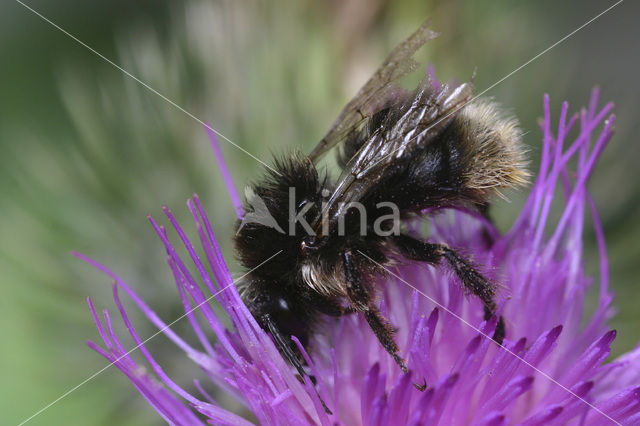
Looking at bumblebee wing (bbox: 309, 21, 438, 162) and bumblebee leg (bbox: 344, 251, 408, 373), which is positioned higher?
bumblebee wing (bbox: 309, 21, 438, 162)

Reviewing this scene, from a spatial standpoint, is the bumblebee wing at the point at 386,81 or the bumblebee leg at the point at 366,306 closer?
the bumblebee leg at the point at 366,306

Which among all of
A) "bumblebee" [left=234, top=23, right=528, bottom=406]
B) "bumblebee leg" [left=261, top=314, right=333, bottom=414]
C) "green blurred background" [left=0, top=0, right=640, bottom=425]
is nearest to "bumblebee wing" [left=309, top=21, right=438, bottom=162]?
"bumblebee" [left=234, top=23, right=528, bottom=406]

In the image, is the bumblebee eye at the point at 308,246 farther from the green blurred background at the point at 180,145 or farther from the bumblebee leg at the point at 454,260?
the green blurred background at the point at 180,145

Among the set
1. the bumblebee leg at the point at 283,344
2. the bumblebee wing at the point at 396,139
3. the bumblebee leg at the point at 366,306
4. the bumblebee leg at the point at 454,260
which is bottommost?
the bumblebee leg at the point at 283,344

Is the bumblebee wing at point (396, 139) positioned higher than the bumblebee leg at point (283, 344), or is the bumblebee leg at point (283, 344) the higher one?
the bumblebee wing at point (396, 139)

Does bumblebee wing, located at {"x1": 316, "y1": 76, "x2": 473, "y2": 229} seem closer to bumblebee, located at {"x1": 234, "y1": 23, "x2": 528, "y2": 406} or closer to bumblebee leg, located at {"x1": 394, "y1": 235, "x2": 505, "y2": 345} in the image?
bumblebee, located at {"x1": 234, "y1": 23, "x2": 528, "y2": 406}

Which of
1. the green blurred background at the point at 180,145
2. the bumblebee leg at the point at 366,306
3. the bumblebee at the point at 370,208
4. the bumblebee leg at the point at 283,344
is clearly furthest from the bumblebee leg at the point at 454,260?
the green blurred background at the point at 180,145
